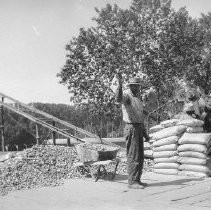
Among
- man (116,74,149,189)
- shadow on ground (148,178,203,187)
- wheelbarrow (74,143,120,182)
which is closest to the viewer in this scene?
man (116,74,149,189)

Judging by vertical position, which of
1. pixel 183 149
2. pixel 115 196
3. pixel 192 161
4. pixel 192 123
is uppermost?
pixel 192 123

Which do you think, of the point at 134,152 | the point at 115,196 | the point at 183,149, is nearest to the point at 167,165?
the point at 183,149

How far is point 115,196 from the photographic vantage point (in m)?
5.88

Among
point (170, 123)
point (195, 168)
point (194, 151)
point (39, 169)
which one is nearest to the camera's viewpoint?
point (195, 168)

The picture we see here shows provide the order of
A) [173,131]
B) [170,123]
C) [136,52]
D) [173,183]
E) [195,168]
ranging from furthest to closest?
1. [136,52]
2. [170,123]
3. [173,131]
4. [195,168]
5. [173,183]

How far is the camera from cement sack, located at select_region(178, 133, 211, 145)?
7496mm

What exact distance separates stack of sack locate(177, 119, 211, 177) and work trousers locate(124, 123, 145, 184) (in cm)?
136

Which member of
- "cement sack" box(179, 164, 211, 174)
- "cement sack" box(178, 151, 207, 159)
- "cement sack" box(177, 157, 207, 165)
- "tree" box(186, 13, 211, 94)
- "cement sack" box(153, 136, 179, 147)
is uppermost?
"tree" box(186, 13, 211, 94)

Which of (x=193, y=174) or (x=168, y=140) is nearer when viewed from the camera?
(x=193, y=174)

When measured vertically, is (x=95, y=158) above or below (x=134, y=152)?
below

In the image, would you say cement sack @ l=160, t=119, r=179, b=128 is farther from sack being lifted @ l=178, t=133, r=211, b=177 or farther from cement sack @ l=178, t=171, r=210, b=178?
cement sack @ l=178, t=171, r=210, b=178

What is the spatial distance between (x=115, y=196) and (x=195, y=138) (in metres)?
2.40

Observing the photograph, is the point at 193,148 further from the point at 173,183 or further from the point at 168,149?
the point at 173,183

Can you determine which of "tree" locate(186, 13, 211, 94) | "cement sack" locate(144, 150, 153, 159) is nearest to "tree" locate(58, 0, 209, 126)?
"tree" locate(186, 13, 211, 94)
